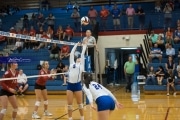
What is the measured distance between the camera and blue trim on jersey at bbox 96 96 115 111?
5988 millimetres

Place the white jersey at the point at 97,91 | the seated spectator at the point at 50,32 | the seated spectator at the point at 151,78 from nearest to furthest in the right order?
the white jersey at the point at 97,91 → the seated spectator at the point at 151,78 → the seated spectator at the point at 50,32

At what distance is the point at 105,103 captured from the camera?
5988mm

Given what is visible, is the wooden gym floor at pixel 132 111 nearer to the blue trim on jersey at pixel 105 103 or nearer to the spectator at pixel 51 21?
the blue trim on jersey at pixel 105 103

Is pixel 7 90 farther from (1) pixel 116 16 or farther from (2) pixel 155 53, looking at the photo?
(1) pixel 116 16

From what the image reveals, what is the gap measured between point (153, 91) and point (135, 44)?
475 centimetres

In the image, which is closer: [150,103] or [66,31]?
[150,103]

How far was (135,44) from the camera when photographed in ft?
Answer: 67.8

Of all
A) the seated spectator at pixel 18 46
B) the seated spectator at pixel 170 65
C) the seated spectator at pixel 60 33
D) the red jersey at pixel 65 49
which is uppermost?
the seated spectator at pixel 60 33

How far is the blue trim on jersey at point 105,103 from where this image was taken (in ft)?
19.6

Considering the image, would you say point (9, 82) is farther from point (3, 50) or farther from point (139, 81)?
point (3, 50)

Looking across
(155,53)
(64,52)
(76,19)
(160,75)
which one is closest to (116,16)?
(76,19)

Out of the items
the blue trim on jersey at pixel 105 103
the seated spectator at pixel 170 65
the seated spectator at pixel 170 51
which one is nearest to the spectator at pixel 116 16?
the seated spectator at pixel 170 51

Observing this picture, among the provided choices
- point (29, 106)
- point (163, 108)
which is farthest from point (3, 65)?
point (163, 108)

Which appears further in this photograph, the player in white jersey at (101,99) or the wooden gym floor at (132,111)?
the wooden gym floor at (132,111)
